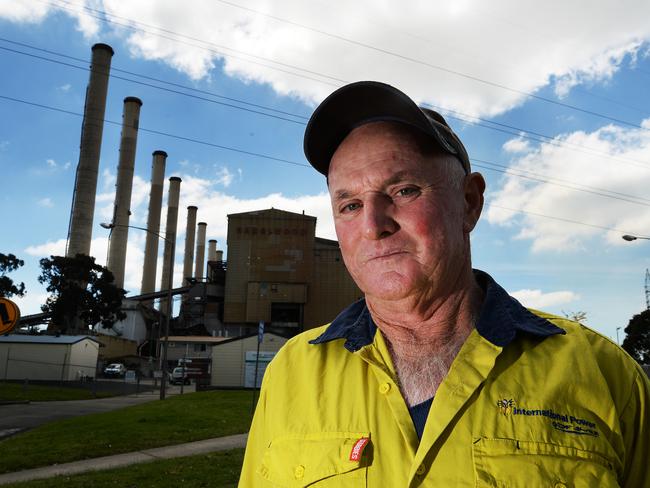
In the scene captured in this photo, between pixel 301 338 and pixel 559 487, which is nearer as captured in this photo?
pixel 559 487

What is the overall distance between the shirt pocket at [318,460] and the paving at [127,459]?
7759 mm

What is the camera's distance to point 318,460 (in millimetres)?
1636

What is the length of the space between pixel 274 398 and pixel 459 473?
0.69 metres

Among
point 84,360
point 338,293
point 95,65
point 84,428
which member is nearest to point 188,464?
point 84,428

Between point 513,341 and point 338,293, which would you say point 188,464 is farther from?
point 338,293

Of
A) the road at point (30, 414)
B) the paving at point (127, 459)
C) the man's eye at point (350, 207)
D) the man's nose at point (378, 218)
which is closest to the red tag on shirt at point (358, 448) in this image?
the man's nose at point (378, 218)

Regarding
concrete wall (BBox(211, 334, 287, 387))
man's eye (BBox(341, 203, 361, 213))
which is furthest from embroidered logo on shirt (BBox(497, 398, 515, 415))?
concrete wall (BBox(211, 334, 287, 387))

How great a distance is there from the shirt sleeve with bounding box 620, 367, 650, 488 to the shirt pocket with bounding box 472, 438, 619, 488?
5.8 inches

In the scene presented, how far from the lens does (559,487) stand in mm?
1439

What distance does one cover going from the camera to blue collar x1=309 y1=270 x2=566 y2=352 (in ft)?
5.64

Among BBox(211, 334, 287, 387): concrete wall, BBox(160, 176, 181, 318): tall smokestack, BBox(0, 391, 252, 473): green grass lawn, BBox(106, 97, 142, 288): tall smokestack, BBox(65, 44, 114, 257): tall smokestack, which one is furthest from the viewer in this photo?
BBox(160, 176, 181, 318): tall smokestack

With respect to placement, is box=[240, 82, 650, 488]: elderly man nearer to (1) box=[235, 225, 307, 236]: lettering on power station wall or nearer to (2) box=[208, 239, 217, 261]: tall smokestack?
(1) box=[235, 225, 307, 236]: lettering on power station wall

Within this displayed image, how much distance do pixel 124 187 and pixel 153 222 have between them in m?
10.8

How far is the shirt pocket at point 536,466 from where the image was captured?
144 centimetres
